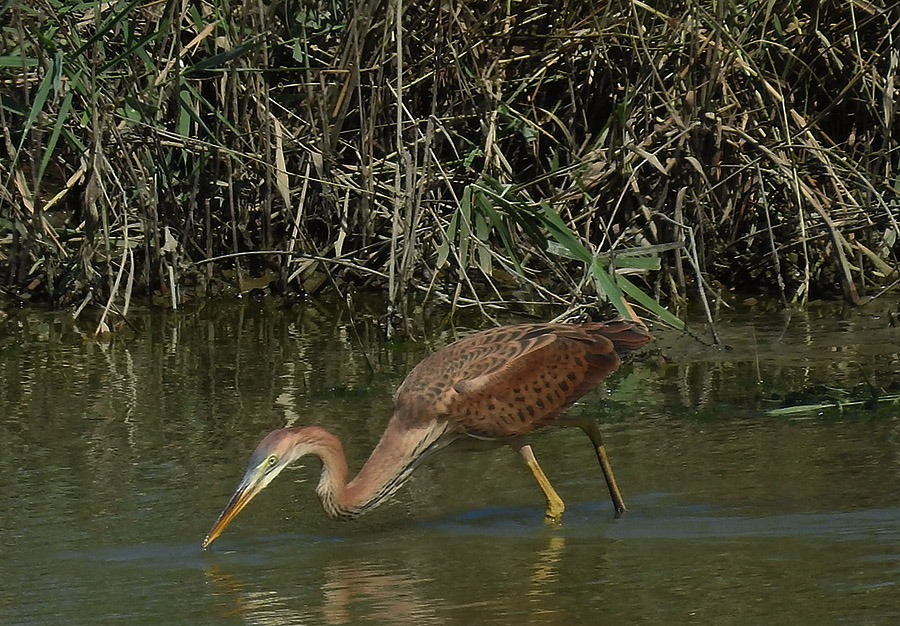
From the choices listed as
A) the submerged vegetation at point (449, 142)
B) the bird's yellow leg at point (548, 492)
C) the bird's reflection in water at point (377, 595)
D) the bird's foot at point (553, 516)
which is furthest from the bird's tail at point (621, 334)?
the submerged vegetation at point (449, 142)

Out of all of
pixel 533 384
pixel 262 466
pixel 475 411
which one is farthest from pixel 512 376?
pixel 262 466

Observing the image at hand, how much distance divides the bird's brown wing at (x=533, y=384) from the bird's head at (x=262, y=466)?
0.66 meters

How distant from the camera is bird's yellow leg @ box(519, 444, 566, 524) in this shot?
5203 mm

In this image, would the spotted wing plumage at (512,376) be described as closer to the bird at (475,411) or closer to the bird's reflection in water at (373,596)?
the bird at (475,411)

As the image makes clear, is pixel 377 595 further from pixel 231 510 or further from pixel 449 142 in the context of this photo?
pixel 449 142

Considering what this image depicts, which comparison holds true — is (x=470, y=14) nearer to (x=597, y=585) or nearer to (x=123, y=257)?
(x=123, y=257)

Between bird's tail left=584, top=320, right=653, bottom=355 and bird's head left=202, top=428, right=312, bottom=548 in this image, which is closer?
bird's head left=202, top=428, right=312, bottom=548

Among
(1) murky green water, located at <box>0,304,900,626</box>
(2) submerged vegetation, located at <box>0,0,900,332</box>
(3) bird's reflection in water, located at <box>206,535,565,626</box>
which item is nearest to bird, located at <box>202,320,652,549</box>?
(1) murky green water, located at <box>0,304,900,626</box>

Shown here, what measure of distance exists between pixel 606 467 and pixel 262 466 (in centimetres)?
128

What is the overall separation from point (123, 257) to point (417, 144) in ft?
5.75

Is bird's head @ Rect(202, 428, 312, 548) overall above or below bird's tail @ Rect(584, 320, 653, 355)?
below

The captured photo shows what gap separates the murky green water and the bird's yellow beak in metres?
0.09

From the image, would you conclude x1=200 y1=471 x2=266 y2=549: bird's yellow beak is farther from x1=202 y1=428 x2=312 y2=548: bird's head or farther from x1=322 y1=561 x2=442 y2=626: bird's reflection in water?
x1=322 y1=561 x2=442 y2=626: bird's reflection in water

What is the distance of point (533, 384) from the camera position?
18.4 feet
